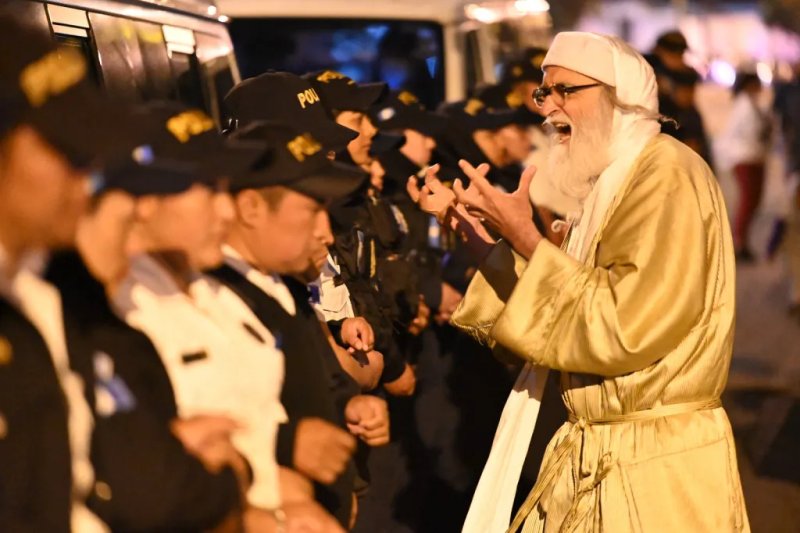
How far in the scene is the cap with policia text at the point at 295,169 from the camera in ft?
8.45

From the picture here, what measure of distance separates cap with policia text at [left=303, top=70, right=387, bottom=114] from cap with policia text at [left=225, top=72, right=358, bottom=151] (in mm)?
830

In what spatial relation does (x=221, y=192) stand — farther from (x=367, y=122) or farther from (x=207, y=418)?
(x=367, y=122)

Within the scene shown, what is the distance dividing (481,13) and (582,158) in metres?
6.71

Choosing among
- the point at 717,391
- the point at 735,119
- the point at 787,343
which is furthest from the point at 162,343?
the point at 735,119

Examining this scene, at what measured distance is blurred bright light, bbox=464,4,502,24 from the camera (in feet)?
32.3

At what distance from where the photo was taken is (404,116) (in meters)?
6.25

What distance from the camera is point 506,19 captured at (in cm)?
1088

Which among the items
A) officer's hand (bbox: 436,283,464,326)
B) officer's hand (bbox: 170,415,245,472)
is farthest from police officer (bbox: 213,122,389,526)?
officer's hand (bbox: 436,283,464,326)

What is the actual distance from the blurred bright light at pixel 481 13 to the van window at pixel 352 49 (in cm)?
42

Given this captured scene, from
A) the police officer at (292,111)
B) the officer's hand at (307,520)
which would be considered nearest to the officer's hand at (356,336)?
the police officer at (292,111)

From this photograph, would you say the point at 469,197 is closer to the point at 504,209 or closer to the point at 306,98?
the point at 504,209

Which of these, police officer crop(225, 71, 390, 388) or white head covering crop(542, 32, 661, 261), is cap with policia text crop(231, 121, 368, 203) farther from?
white head covering crop(542, 32, 661, 261)

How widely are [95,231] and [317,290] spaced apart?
5.78ft

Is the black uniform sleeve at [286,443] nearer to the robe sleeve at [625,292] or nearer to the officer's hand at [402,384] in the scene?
the robe sleeve at [625,292]
